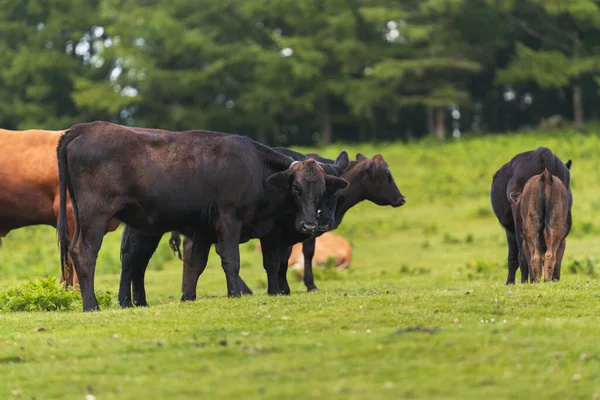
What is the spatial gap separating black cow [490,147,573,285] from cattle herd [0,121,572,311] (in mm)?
16

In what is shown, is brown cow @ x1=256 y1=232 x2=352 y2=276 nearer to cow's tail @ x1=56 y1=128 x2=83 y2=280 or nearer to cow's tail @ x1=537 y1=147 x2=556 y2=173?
cow's tail @ x1=537 y1=147 x2=556 y2=173

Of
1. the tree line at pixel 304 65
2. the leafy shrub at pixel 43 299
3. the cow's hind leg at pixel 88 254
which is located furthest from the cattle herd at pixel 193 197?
the tree line at pixel 304 65

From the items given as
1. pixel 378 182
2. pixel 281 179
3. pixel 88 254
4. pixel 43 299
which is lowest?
pixel 43 299

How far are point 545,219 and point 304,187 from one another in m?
2.98

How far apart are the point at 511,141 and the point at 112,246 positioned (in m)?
18.3

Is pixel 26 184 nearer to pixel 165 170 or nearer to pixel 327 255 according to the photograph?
pixel 165 170

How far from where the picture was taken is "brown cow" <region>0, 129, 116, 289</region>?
52.8 feet

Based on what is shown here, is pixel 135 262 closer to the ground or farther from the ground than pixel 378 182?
closer to the ground

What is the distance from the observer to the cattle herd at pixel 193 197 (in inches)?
520

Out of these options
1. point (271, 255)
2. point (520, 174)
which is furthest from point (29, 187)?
point (520, 174)

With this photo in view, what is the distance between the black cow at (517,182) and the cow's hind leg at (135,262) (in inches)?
188

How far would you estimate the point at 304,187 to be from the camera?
1441 cm

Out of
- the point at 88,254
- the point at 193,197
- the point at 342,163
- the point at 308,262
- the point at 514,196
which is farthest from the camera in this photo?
the point at 308,262

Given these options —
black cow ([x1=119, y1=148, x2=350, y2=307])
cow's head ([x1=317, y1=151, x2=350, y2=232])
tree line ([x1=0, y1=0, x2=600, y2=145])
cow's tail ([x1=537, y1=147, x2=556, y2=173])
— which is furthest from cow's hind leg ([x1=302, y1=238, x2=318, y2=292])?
tree line ([x1=0, y1=0, x2=600, y2=145])
